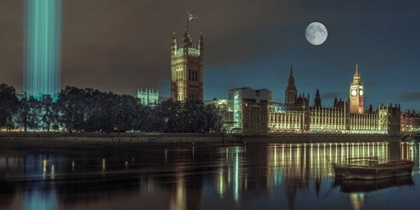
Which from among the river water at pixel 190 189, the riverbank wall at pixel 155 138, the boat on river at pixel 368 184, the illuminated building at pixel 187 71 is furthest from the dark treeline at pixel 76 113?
the boat on river at pixel 368 184

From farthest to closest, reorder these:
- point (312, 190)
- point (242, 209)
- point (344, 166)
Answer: point (344, 166)
point (312, 190)
point (242, 209)

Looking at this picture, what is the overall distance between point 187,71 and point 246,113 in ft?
106

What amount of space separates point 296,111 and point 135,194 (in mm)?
172536

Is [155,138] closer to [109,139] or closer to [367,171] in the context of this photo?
[109,139]

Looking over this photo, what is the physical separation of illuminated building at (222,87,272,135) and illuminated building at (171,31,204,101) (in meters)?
16.6

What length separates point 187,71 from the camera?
187 m

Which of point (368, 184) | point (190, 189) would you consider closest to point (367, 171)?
point (368, 184)

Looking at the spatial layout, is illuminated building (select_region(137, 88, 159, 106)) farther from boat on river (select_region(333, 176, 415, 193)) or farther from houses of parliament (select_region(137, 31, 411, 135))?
boat on river (select_region(333, 176, 415, 193))

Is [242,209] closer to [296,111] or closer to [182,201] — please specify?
[182,201]

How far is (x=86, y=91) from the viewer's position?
111562mm

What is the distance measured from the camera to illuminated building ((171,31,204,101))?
186500mm

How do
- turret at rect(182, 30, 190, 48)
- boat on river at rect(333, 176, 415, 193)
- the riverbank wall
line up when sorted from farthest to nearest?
turret at rect(182, 30, 190, 48) → the riverbank wall → boat on river at rect(333, 176, 415, 193)

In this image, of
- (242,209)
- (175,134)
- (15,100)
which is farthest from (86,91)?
(242,209)

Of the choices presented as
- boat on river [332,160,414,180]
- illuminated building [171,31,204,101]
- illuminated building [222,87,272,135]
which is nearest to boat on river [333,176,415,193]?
boat on river [332,160,414,180]
